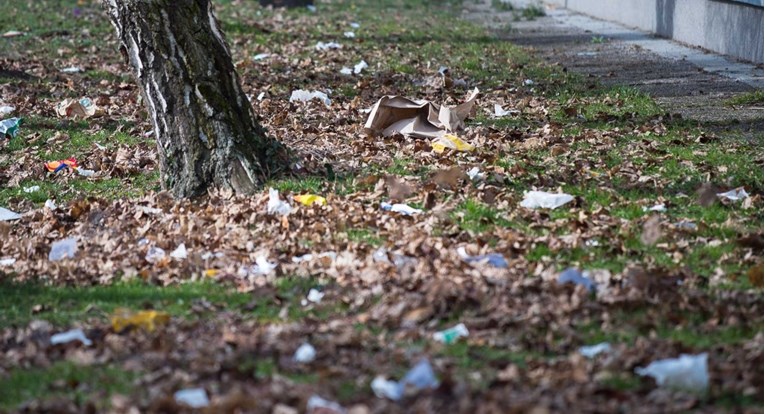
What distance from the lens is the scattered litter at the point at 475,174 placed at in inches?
285

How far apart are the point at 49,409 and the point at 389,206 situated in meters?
3.15

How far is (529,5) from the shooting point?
80.5 feet

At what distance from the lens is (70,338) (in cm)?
466

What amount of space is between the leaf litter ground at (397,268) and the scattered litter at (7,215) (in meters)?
0.13

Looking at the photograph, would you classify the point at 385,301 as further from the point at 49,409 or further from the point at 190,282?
the point at 49,409

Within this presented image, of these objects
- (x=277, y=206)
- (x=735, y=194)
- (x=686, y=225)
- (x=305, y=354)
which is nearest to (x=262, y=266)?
(x=277, y=206)

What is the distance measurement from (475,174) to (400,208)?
881mm

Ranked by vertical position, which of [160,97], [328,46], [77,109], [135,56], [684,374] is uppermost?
[135,56]

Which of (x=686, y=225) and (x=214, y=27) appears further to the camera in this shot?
(x=214, y=27)

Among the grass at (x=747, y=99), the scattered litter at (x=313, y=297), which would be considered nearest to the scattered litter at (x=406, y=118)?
the grass at (x=747, y=99)

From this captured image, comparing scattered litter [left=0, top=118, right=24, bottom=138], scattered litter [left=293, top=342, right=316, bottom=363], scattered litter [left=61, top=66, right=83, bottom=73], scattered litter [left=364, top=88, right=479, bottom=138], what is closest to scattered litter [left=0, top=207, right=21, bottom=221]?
scattered litter [left=0, top=118, right=24, bottom=138]

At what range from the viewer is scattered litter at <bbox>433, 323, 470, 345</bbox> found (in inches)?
176

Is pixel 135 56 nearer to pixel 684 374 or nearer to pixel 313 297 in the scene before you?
pixel 313 297

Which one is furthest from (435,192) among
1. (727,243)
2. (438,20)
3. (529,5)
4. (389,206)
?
(529,5)
